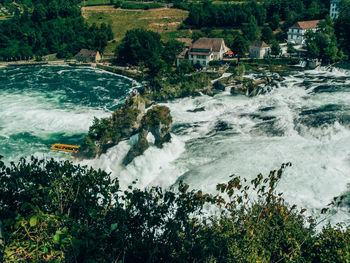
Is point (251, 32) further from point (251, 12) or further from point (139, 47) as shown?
point (139, 47)

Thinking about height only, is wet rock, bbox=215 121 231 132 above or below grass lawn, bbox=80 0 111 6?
below

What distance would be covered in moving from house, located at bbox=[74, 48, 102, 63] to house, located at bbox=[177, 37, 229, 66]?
26.8m

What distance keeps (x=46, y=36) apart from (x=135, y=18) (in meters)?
34.9

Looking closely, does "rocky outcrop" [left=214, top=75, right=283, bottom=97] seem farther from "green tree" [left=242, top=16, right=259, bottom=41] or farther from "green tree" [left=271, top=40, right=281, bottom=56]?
"green tree" [left=242, top=16, right=259, bottom=41]

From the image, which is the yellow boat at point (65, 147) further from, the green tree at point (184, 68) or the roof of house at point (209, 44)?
the roof of house at point (209, 44)

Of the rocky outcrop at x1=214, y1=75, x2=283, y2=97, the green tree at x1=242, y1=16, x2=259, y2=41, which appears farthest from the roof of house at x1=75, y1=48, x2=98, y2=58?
the rocky outcrop at x1=214, y1=75, x2=283, y2=97

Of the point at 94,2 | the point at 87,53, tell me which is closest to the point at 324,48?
the point at 87,53

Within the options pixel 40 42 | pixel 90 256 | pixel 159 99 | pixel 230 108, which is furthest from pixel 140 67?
pixel 90 256

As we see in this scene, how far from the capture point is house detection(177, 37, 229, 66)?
8088 cm

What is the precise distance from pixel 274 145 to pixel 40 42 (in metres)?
90.0

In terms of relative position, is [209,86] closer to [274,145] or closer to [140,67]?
[140,67]

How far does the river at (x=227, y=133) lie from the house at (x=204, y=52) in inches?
578

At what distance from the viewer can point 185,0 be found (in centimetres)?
14262

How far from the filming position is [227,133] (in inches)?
1748
